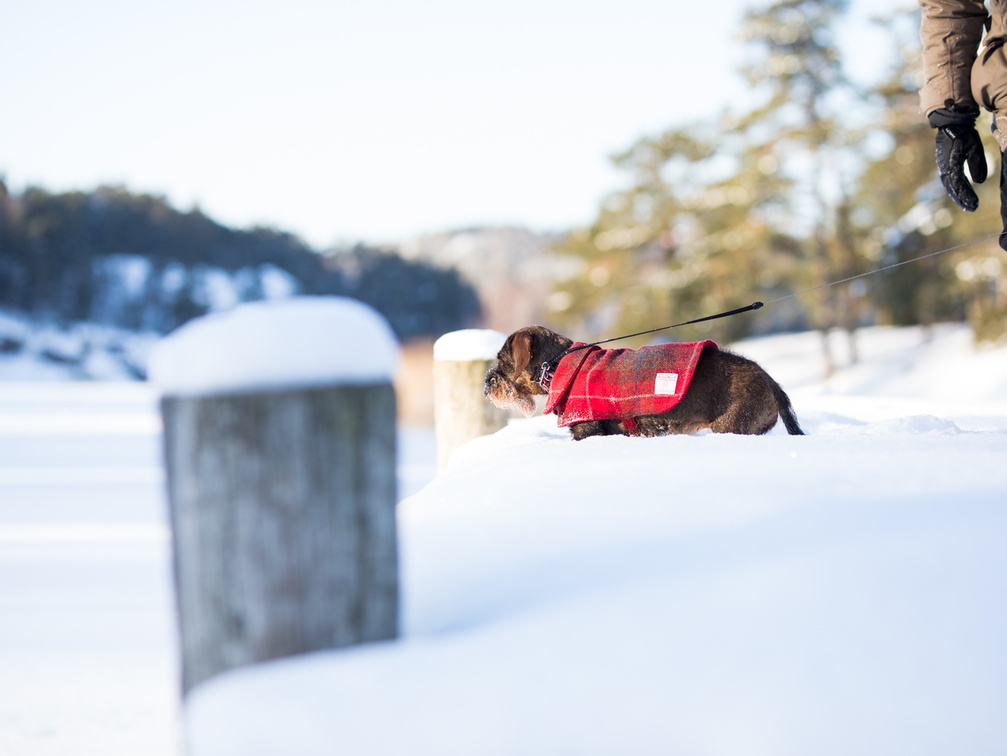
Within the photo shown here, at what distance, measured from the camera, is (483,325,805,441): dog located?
3477 mm

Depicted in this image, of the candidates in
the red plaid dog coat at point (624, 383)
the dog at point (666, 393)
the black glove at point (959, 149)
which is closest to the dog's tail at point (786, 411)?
the dog at point (666, 393)

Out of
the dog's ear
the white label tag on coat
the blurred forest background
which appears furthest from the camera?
the blurred forest background

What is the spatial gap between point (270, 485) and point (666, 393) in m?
2.53

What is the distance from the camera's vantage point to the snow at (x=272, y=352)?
Result: 4.06 feet

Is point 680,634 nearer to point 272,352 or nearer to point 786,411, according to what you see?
point 272,352

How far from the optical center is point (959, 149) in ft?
11.4

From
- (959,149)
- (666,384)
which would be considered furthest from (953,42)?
(666,384)

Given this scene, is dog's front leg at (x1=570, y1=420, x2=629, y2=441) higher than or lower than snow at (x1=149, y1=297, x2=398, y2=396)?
lower

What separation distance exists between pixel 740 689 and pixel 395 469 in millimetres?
733

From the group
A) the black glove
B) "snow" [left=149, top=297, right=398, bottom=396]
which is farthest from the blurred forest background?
"snow" [left=149, top=297, right=398, bottom=396]

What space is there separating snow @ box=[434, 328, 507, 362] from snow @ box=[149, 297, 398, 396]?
3099mm

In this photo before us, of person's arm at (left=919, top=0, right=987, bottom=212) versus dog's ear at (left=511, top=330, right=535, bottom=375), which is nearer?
person's arm at (left=919, top=0, right=987, bottom=212)

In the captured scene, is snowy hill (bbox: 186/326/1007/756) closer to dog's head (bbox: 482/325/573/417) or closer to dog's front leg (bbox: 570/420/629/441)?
dog's front leg (bbox: 570/420/629/441)

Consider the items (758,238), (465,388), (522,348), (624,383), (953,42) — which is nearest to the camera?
(953,42)
